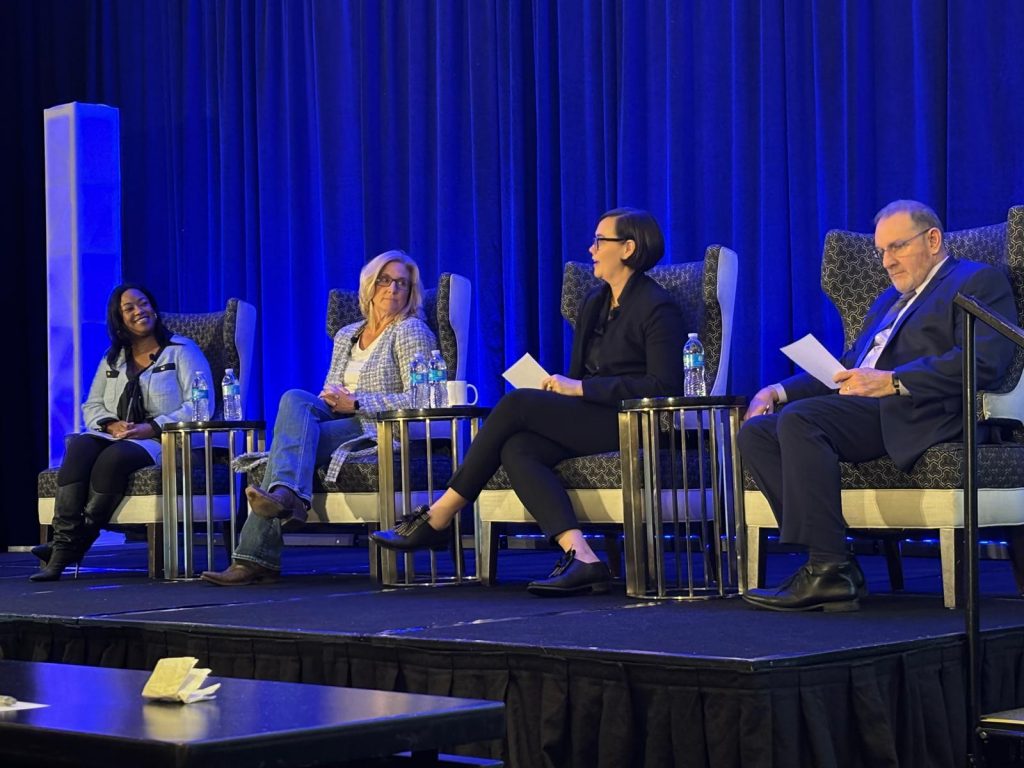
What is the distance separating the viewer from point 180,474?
462 cm

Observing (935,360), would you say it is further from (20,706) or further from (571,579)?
(20,706)

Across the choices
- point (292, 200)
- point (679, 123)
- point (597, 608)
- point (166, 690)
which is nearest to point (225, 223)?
point (292, 200)

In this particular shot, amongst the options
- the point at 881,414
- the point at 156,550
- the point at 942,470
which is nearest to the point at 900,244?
the point at 881,414

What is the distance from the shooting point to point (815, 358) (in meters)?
3.32

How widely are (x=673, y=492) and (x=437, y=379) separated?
114 cm

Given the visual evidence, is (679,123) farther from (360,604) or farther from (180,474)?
(360,604)

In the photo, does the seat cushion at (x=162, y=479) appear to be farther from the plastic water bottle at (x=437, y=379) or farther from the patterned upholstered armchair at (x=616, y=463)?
the patterned upholstered armchair at (x=616, y=463)

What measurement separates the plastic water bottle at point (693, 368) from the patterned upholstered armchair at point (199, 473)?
1.68 meters

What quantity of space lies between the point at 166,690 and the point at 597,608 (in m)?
1.79

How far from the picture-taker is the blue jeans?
4156mm

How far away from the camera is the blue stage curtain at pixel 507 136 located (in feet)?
15.7

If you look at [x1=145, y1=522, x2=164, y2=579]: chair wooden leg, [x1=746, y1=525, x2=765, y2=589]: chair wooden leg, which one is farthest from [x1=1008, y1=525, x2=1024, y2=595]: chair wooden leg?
[x1=145, y1=522, x2=164, y2=579]: chair wooden leg

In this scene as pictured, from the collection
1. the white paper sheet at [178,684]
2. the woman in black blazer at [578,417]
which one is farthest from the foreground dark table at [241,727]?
the woman in black blazer at [578,417]

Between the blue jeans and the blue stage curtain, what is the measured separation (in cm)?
155
